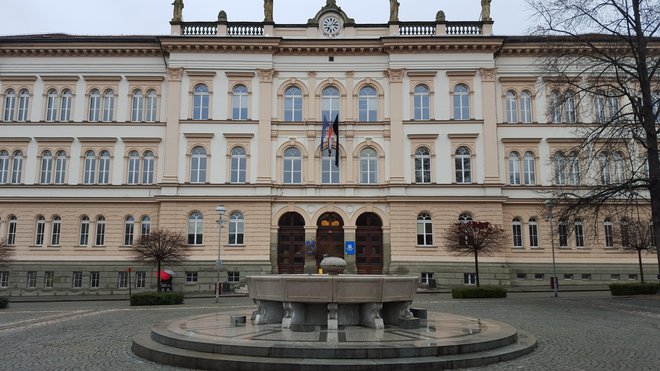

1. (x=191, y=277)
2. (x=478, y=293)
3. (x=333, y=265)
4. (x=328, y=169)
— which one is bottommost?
(x=478, y=293)

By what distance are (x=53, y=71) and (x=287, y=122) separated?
1662cm

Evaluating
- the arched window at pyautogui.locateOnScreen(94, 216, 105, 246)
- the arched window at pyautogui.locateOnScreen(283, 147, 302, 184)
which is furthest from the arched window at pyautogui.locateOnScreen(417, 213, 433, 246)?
the arched window at pyautogui.locateOnScreen(94, 216, 105, 246)

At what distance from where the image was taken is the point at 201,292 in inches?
1293

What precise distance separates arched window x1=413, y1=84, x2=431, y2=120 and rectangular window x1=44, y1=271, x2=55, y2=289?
85.5 feet

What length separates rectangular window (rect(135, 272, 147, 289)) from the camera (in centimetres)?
3459

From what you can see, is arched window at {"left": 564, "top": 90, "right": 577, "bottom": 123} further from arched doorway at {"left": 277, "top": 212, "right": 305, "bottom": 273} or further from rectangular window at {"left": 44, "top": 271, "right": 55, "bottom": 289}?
rectangular window at {"left": 44, "top": 271, "right": 55, "bottom": 289}

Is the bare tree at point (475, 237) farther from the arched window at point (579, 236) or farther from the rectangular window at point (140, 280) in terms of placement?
the rectangular window at point (140, 280)

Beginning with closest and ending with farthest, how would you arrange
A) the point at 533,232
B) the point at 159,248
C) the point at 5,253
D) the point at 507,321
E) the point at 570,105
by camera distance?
the point at 507,321 → the point at 159,248 → the point at 5,253 → the point at 533,232 → the point at 570,105

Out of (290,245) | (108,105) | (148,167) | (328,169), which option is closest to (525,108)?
(328,169)

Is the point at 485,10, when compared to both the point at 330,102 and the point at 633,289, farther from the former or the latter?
the point at 633,289

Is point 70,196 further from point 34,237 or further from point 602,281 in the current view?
point 602,281

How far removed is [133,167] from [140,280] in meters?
7.62

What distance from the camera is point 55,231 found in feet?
117

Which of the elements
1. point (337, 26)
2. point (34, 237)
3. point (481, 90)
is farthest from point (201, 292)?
point (481, 90)
